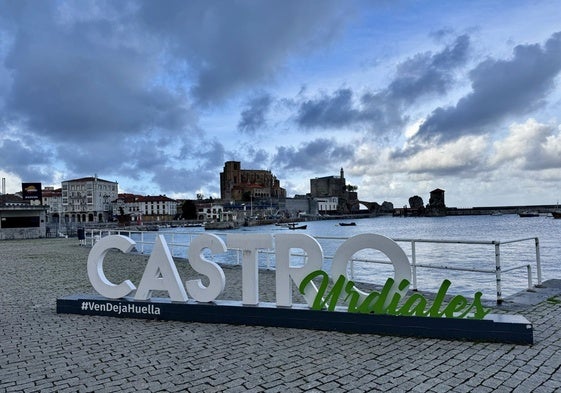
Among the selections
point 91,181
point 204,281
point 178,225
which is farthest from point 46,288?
point 91,181

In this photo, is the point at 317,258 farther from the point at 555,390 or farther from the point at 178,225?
the point at 178,225

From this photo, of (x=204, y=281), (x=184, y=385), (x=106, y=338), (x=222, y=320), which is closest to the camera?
(x=184, y=385)

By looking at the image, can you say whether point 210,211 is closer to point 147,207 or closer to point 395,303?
point 147,207

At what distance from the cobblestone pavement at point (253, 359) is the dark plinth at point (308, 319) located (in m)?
0.17

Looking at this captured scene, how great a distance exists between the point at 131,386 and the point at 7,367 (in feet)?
6.49

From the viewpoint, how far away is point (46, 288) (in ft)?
39.2

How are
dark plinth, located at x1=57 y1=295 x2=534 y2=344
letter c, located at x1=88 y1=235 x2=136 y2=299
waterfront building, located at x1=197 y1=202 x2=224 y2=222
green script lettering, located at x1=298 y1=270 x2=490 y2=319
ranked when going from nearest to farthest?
dark plinth, located at x1=57 y1=295 x2=534 y2=344 < green script lettering, located at x1=298 y1=270 x2=490 y2=319 < letter c, located at x1=88 y1=235 x2=136 y2=299 < waterfront building, located at x1=197 y1=202 x2=224 y2=222

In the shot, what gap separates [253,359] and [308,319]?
168 cm

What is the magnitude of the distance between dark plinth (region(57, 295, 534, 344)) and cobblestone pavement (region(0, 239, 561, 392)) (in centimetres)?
17

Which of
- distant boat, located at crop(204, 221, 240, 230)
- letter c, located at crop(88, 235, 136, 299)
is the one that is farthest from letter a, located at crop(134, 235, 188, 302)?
distant boat, located at crop(204, 221, 240, 230)

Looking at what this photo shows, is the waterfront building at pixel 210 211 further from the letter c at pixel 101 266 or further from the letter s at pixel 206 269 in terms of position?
the letter s at pixel 206 269

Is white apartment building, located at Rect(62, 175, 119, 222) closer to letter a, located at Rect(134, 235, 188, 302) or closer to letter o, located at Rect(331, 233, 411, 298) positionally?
letter a, located at Rect(134, 235, 188, 302)

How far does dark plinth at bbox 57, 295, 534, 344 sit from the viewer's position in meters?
6.11

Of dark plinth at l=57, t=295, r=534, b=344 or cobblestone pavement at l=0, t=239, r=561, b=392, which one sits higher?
dark plinth at l=57, t=295, r=534, b=344
